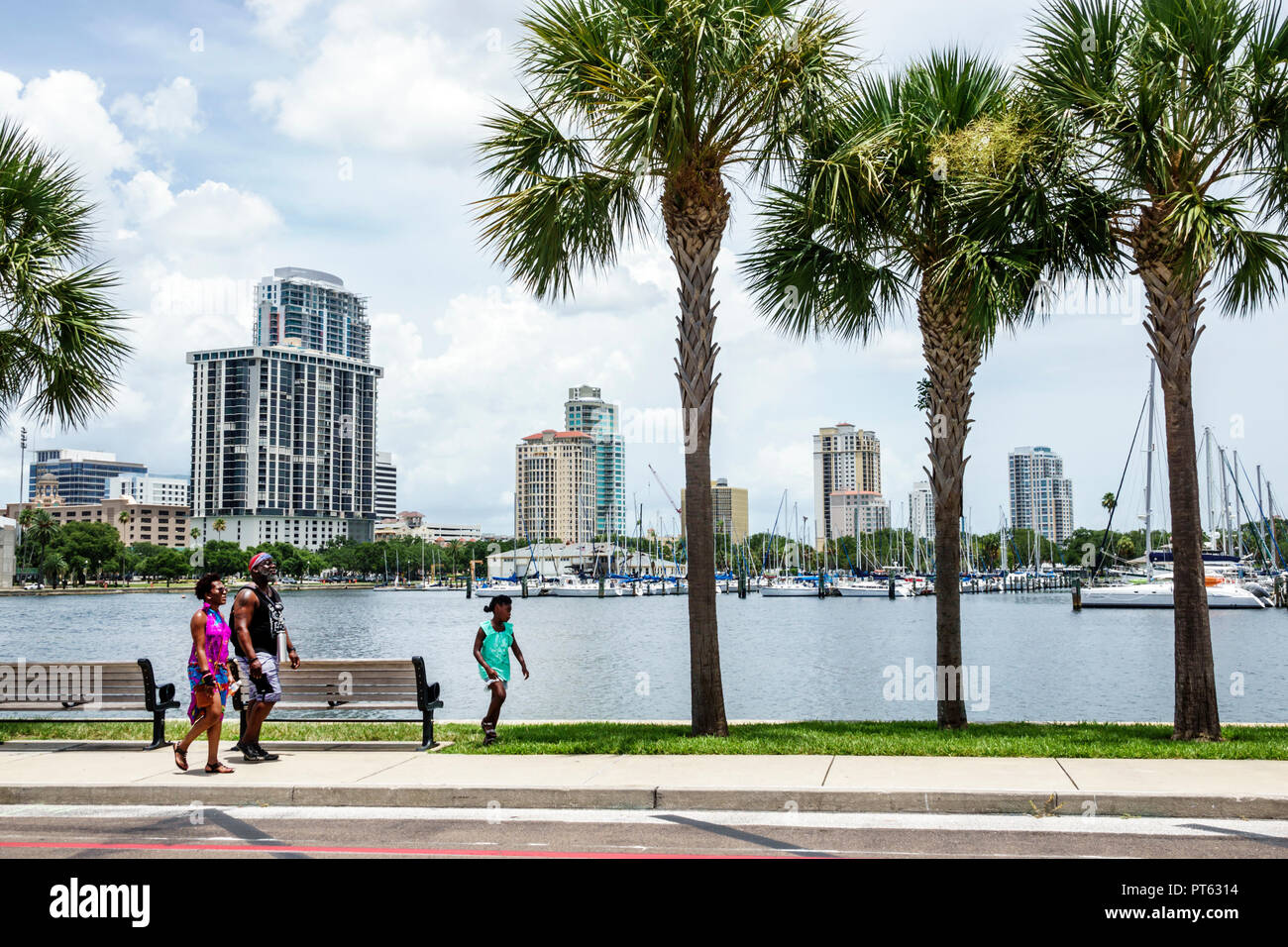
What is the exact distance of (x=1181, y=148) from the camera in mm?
12656

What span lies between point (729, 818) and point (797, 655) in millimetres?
37687

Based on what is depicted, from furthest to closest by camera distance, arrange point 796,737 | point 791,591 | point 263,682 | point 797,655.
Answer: point 791,591 → point 797,655 → point 796,737 → point 263,682

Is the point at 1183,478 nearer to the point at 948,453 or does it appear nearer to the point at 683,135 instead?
the point at 948,453

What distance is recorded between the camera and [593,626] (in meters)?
74.8

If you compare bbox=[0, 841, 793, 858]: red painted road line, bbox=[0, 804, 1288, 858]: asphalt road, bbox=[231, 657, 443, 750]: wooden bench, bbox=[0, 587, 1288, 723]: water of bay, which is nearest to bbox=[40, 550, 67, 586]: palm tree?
bbox=[0, 587, 1288, 723]: water of bay

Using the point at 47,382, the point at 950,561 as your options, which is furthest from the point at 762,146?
the point at 47,382

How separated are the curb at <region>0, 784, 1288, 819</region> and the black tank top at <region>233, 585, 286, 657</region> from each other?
2.03m

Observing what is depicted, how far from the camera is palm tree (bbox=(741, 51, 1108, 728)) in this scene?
43.5ft

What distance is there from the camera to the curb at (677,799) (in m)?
8.91

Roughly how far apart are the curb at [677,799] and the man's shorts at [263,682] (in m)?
1.60

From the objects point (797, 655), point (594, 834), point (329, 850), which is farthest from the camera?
point (797, 655)

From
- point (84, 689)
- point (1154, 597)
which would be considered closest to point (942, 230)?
point (84, 689)
